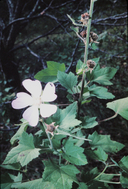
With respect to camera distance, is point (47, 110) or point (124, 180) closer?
point (47, 110)

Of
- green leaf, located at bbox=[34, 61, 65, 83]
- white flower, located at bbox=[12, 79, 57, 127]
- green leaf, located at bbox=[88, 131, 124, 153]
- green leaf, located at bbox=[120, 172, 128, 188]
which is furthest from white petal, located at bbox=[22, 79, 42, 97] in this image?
green leaf, located at bbox=[120, 172, 128, 188]

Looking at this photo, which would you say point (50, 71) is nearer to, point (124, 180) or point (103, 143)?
point (103, 143)

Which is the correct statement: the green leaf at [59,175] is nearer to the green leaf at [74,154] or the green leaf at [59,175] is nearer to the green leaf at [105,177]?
the green leaf at [74,154]

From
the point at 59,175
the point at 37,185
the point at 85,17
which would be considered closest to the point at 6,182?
the point at 37,185

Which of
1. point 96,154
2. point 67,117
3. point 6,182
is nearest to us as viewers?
point 67,117

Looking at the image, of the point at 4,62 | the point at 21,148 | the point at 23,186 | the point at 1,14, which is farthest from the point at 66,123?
the point at 1,14

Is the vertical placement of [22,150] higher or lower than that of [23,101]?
lower
